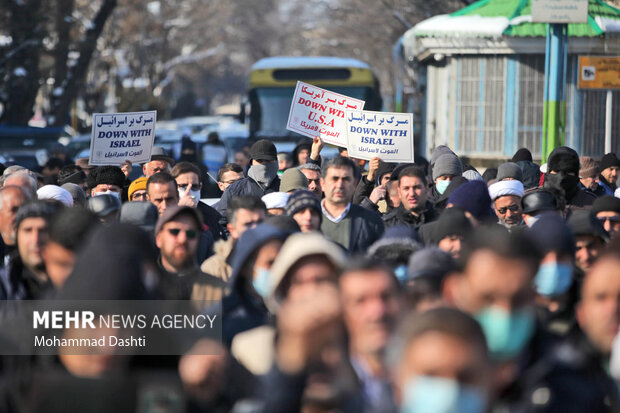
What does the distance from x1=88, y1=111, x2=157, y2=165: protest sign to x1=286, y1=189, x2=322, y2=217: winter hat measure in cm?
449

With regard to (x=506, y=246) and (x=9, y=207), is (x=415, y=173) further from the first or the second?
(x=506, y=246)

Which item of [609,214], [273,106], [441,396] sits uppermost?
[273,106]

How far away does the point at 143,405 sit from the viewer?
12.6 feet

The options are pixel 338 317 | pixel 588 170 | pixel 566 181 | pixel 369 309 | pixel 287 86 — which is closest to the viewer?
pixel 338 317

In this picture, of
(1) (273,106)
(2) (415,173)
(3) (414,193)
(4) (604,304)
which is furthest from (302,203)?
(1) (273,106)

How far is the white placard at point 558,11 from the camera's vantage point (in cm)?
1534

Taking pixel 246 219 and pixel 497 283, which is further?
pixel 246 219

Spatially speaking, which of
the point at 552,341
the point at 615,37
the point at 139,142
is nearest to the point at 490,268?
the point at 552,341

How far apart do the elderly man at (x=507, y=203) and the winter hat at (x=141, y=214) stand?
246 cm

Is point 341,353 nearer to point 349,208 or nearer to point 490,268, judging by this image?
point 490,268

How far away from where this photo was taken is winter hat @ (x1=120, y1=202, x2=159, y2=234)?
7000mm

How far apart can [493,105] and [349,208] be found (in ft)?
43.5

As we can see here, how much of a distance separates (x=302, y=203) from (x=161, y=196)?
4.28ft

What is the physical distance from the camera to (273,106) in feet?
66.9
